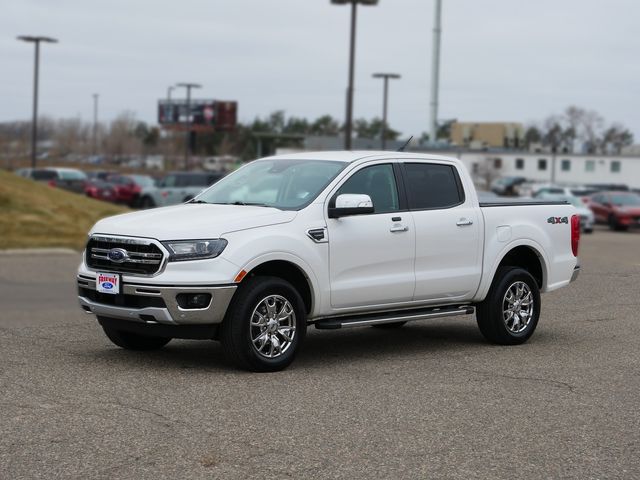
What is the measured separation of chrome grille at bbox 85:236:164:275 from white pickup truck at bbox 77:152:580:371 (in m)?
0.01

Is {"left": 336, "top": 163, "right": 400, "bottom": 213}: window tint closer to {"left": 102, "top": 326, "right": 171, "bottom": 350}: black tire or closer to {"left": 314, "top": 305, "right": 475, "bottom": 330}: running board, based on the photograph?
{"left": 314, "top": 305, "right": 475, "bottom": 330}: running board

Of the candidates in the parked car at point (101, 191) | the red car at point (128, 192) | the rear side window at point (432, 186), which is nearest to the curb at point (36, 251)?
the rear side window at point (432, 186)

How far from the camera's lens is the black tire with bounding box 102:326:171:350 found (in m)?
9.92

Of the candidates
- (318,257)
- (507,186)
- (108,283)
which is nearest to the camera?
(108,283)

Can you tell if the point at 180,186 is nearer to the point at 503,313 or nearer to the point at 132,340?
the point at 503,313

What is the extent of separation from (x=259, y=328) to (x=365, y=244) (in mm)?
1368

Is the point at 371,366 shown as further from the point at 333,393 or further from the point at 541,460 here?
the point at 541,460

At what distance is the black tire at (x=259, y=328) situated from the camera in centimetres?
874

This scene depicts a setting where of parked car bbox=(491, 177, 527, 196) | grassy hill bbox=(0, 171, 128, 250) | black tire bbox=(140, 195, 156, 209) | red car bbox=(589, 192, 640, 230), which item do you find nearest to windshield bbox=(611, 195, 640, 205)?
red car bbox=(589, 192, 640, 230)

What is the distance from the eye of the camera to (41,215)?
83.0 ft

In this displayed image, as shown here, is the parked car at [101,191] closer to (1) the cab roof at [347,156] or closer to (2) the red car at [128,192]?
(2) the red car at [128,192]

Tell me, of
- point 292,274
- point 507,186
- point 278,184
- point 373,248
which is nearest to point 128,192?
point 278,184

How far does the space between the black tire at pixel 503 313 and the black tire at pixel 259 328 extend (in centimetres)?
243

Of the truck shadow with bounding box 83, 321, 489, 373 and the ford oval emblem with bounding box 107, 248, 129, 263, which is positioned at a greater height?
the ford oval emblem with bounding box 107, 248, 129, 263
